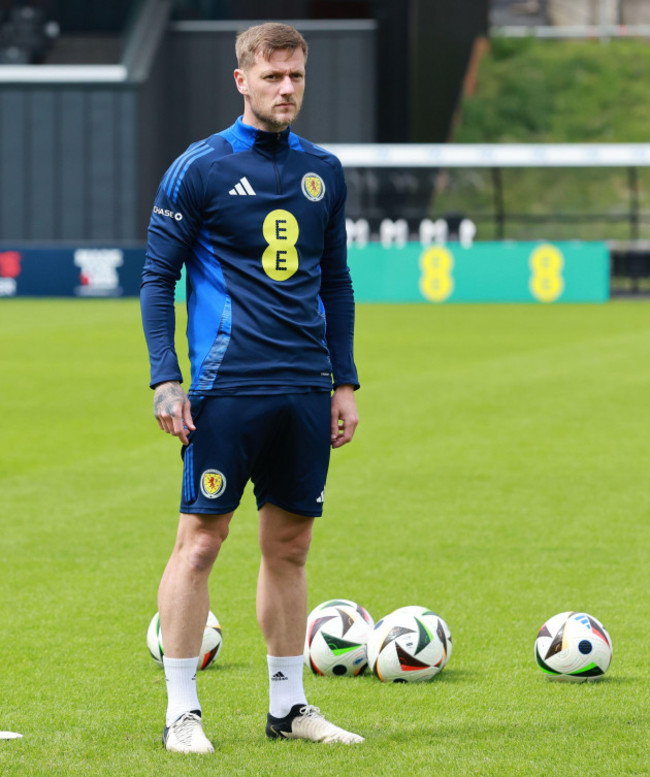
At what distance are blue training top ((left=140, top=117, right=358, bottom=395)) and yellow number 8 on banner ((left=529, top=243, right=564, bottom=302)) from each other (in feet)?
79.3

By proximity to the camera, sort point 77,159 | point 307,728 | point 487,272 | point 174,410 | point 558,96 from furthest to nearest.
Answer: point 558,96 < point 77,159 < point 487,272 < point 307,728 < point 174,410

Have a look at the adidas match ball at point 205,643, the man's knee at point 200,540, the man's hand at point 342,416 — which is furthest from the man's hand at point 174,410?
the adidas match ball at point 205,643

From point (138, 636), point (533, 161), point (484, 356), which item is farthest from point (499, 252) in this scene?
point (138, 636)

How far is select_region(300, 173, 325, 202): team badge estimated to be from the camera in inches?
163

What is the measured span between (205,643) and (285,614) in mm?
865

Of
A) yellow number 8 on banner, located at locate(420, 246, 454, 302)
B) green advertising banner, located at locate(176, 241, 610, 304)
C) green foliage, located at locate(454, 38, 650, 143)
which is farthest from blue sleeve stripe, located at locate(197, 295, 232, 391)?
green foliage, located at locate(454, 38, 650, 143)

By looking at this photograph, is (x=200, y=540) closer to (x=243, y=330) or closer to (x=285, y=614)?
(x=285, y=614)

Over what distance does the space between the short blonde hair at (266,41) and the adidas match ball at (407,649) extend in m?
2.05

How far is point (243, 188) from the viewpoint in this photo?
407cm

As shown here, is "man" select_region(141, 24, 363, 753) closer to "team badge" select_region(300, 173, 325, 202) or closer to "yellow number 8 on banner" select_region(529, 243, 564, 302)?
"team badge" select_region(300, 173, 325, 202)

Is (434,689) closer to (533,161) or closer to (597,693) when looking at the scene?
(597,693)

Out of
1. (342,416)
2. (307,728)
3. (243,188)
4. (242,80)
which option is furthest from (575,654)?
(242,80)

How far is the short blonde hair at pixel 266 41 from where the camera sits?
4027mm

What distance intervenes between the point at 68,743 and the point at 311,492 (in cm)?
105
